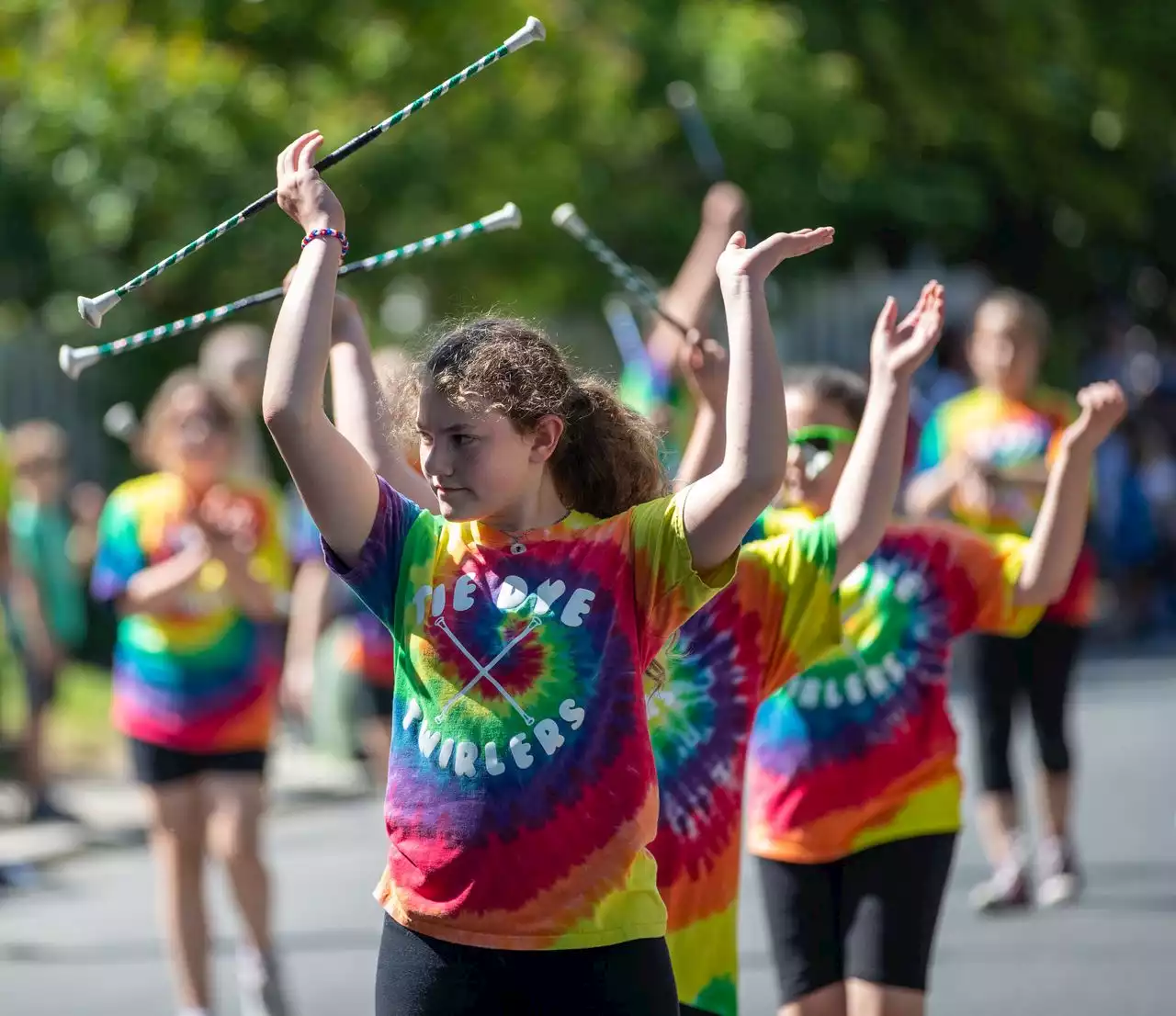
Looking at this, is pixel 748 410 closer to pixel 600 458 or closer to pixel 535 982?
pixel 600 458

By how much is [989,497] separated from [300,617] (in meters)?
2.78

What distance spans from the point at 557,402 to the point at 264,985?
3.31 metres

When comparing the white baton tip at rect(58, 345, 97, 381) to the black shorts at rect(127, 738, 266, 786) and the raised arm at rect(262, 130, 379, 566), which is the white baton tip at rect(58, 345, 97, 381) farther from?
the black shorts at rect(127, 738, 266, 786)

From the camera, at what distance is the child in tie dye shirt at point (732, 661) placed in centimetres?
367

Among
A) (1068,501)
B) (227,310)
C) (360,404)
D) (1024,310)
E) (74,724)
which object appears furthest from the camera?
(74,724)

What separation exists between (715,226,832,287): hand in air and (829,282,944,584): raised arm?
2.01ft

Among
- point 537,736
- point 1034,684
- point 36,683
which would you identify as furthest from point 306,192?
point 36,683

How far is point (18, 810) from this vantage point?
9875 millimetres

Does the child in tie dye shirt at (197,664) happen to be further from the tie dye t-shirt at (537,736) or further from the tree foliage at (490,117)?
the tree foliage at (490,117)

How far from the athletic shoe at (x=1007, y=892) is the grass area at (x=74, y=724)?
503 centimetres

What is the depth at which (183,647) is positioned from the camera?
6.12 metres

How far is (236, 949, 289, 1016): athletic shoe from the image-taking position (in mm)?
6039

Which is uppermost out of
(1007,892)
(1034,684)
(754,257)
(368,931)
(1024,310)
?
(1024,310)

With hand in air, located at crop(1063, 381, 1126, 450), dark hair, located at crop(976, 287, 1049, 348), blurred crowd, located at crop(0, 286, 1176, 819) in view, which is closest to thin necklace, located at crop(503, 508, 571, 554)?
hand in air, located at crop(1063, 381, 1126, 450)
